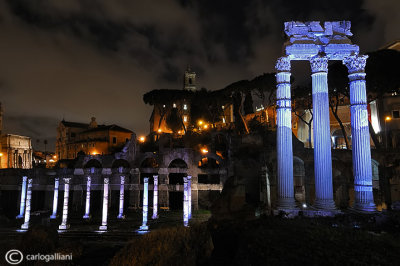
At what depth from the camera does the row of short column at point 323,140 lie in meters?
12.6

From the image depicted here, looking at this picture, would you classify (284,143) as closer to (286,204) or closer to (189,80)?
(286,204)

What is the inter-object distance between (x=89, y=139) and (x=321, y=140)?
45882 millimetres

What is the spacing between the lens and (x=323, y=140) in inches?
511

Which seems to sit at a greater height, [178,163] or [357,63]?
[357,63]

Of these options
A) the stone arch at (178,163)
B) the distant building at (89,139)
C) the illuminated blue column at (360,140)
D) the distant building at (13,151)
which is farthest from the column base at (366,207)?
the distant building at (13,151)

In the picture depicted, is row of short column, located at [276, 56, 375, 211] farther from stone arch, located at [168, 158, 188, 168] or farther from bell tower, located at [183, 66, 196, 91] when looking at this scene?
bell tower, located at [183, 66, 196, 91]

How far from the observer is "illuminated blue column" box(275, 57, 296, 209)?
1302 centimetres

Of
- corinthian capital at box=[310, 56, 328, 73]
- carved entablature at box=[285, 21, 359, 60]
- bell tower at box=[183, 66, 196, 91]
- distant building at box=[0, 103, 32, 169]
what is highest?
bell tower at box=[183, 66, 196, 91]

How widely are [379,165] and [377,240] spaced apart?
51.5ft

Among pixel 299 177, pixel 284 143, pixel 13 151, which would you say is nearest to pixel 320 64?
pixel 284 143

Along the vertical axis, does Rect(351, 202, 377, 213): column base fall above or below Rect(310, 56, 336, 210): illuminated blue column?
below

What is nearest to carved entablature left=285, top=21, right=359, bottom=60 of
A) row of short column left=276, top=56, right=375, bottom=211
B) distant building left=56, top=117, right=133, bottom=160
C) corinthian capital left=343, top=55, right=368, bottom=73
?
corinthian capital left=343, top=55, right=368, bottom=73

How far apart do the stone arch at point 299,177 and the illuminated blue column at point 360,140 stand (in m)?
9.76

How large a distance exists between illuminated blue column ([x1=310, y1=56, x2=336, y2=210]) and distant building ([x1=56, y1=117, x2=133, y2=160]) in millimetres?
37276
